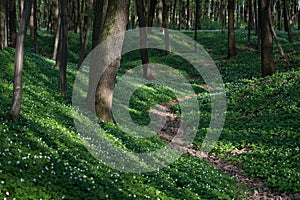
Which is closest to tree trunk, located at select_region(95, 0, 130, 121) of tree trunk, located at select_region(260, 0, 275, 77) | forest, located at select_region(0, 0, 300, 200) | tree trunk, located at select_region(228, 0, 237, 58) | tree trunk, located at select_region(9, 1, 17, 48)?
forest, located at select_region(0, 0, 300, 200)

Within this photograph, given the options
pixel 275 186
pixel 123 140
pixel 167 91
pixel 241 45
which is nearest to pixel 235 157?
pixel 275 186

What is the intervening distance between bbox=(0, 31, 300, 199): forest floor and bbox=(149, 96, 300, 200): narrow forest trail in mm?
35

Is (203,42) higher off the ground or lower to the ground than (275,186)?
higher

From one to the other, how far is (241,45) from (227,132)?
100ft

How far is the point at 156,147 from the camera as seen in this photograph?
13.0 meters

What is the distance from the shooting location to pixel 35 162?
24.2 feet

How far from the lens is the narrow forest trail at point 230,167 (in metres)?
10.4

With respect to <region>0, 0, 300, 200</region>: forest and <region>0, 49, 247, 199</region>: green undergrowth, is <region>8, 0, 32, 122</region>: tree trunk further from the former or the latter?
<region>0, 49, 247, 199</region>: green undergrowth

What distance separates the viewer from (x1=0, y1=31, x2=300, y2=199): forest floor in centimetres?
716

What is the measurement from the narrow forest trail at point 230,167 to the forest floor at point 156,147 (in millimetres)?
35

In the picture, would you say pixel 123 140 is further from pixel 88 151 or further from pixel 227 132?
pixel 227 132

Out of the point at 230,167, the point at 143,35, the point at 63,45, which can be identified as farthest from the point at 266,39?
the point at 63,45

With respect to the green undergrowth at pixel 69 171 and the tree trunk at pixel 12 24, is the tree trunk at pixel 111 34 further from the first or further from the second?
the tree trunk at pixel 12 24

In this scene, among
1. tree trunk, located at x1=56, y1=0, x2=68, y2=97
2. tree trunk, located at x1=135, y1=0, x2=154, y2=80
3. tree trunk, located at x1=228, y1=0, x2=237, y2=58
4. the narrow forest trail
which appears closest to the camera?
the narrow forest trail
